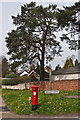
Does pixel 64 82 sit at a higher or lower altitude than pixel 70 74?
lower

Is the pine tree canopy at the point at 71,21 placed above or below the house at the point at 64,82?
above

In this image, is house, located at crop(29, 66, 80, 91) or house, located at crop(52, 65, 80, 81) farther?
house, located at crop(52, 65, 80, 81)

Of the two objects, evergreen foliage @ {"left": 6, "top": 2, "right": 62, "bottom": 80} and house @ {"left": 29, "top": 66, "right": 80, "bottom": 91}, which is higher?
evergreen foliage @ {"left": 6, "top": 2, "right": 62, "bottom": 80}

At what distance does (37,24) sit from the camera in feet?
94.5

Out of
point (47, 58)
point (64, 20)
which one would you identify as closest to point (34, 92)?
point (64, 20)

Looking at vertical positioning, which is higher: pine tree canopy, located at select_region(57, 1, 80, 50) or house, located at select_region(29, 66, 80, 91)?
pine tree canopy, located at select_region(57, 1, 80, 50)

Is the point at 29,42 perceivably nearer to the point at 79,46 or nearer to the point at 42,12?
the point at 42,12

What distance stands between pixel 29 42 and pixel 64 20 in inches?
286

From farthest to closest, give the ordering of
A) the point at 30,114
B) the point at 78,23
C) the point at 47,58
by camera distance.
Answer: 1. the point at 47,58
2. the point at 78,23
3. the point at 30,114

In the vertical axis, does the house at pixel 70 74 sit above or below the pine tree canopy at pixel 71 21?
below

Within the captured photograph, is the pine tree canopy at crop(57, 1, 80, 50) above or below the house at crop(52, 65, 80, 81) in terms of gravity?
above

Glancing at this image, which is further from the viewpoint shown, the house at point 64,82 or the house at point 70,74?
the house at point 70,74

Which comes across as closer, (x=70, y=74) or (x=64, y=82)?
(x=64, y=82)

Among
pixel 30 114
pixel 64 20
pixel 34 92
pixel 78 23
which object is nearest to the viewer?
pixel 30 114
